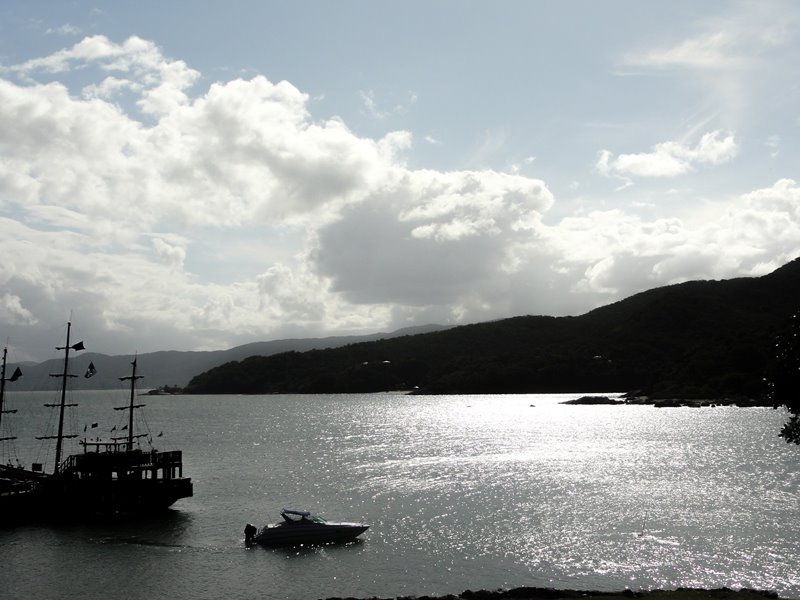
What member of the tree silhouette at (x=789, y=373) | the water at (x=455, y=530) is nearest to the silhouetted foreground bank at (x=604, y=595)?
the water at (x=455, y=530)

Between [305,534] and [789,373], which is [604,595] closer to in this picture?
[789,373]

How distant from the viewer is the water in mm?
44562

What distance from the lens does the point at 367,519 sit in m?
63.7

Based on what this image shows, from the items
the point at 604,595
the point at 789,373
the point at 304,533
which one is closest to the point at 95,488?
the point at 304,533

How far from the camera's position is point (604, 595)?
37125 mm

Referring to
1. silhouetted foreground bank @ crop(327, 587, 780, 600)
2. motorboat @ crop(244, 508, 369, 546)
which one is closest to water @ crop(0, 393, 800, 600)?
motorboat @ crop(244, 508, 369, 546)

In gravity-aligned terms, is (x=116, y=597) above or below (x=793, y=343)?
below

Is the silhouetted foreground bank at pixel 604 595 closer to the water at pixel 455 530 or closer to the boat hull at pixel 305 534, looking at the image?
the water at pixel 455 530

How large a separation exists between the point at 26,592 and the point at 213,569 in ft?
39.1

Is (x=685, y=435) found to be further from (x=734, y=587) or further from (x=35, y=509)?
(x=35, y=509)

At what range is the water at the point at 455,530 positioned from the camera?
146 ft

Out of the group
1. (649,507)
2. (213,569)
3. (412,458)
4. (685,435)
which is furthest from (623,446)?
(213,569)

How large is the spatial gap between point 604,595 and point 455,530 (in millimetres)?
22024

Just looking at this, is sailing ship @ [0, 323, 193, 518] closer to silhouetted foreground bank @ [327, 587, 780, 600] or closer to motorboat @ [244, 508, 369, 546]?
motorboat @ [244, 508, 369, 546]
